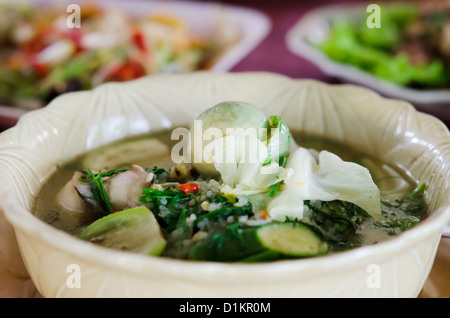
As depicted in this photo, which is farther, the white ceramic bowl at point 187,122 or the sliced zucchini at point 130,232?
the sliced zucchini at point 130,232

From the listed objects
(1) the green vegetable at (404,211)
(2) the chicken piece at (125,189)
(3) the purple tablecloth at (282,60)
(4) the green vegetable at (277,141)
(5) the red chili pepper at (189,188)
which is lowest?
(3) the purple tablecloth at (282,60)

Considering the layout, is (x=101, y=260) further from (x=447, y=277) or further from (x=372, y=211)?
(x=447, y=277)

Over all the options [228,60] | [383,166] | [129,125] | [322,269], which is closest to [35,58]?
[228,60]

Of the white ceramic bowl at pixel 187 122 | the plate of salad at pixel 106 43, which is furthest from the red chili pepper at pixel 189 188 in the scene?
the plate of salad at pixel 106 43

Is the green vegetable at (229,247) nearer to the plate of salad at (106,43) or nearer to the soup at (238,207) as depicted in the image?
the soup at (238,207)

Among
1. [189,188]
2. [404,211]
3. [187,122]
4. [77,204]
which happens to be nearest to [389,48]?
[187,122]

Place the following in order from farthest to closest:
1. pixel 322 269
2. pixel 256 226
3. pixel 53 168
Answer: pixel 53 168 < pixel 256 226 < pixel 322 269
